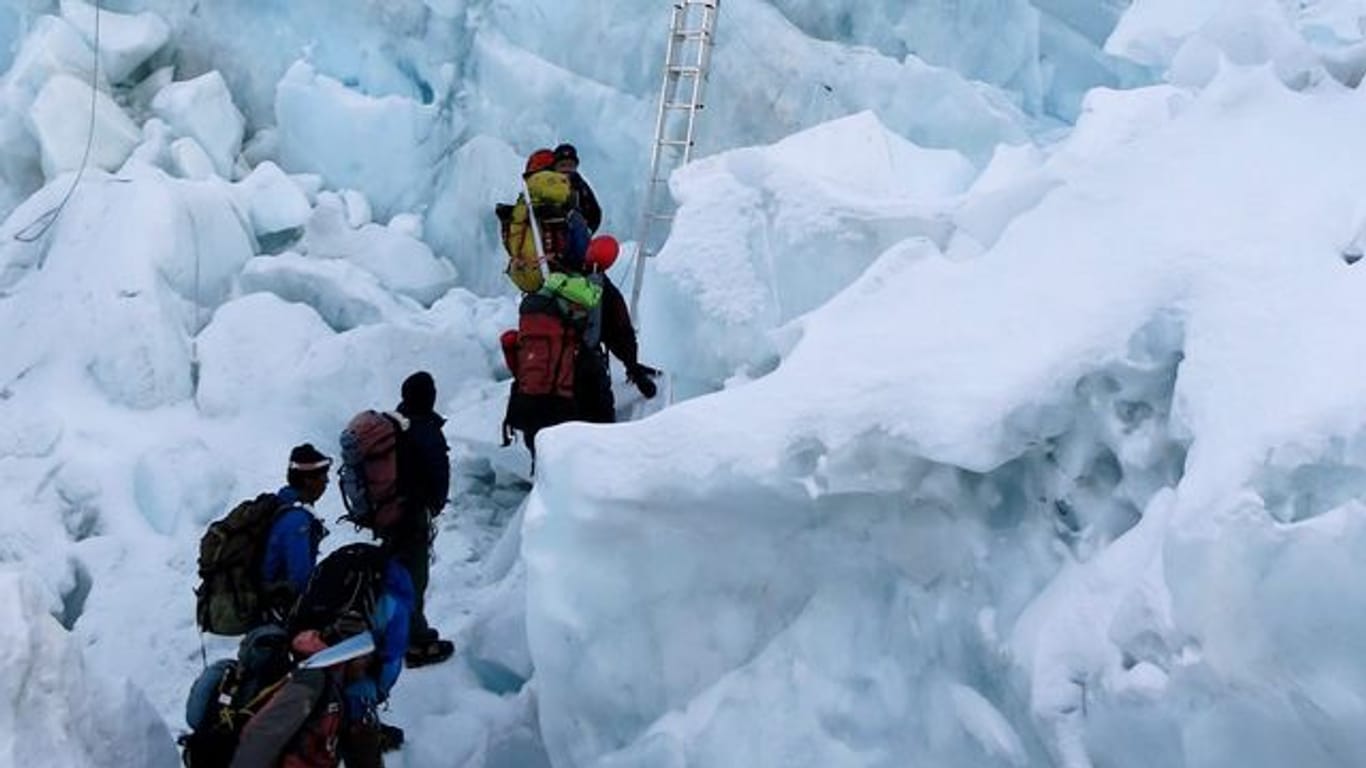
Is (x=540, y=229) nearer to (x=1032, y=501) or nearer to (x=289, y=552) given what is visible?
(x=289, y=552)

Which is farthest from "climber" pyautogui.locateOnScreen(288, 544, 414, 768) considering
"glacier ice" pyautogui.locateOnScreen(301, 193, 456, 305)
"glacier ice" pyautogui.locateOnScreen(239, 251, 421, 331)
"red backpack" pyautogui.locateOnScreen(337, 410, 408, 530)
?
"glacier ice" pyautogui.locateOnScreen(301, 193, 456, 305)

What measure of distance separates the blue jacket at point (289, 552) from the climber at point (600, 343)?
4.31ft

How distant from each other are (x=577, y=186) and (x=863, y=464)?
8.94ft

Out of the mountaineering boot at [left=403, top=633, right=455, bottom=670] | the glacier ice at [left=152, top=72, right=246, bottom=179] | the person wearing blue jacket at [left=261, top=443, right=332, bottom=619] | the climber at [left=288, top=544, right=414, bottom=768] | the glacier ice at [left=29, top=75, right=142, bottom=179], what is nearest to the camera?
the climber at [left=288, top=544, right=414, bottom=768]

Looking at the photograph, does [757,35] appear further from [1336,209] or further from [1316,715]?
[1316,715]

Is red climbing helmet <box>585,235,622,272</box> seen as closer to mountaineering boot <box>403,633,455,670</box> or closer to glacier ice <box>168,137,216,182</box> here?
mountaineering boot <box>403,633,455,670</box>

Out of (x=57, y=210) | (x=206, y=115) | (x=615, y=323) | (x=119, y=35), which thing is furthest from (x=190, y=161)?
(x=615, y=323)

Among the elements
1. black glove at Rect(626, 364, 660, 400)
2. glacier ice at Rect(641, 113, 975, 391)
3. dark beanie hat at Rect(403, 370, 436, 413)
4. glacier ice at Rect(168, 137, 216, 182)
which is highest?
glacier ice at Rect(641, 113, 975, 391)

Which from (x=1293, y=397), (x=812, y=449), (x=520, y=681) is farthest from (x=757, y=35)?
(x=1293, y=397)

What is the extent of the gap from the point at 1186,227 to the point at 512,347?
253 centimetres

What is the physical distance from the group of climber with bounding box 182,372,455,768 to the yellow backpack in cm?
127

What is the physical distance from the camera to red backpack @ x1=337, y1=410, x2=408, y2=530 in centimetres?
353

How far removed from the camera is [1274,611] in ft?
6.65

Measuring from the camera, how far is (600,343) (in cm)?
469
